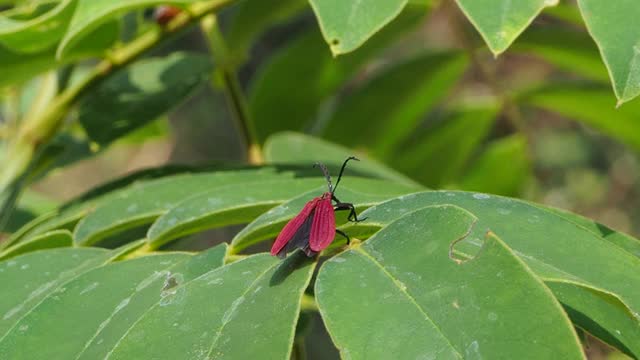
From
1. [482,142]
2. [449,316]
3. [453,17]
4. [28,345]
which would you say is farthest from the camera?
[482,142]

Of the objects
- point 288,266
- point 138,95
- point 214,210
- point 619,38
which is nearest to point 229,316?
point 288,266

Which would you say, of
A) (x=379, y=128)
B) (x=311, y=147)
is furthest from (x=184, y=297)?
(x=379, y=128)

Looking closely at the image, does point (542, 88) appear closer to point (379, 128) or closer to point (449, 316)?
point (379, 128)

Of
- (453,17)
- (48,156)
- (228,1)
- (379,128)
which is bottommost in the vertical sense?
(379,128)

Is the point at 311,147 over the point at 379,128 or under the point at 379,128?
over

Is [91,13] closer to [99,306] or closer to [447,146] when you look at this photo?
[99,306]

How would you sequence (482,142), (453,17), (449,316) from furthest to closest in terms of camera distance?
(482,142), (453,17), (449,316)

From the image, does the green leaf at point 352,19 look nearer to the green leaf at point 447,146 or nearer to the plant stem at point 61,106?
the plant stem at point 61,106

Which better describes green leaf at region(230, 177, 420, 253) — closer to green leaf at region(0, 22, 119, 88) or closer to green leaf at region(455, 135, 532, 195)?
green leaf at region(0, 22, 119, 88)
